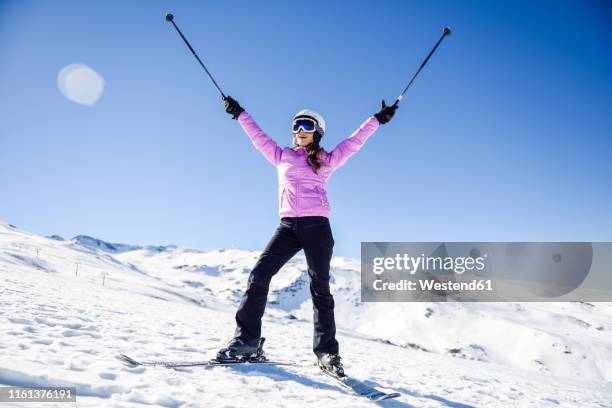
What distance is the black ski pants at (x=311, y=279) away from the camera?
4684mm

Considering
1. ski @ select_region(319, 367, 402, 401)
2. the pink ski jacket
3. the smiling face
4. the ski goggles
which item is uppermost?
the ski goggles

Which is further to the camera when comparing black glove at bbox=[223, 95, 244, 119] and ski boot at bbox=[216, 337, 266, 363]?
black glove at bbox=[223, 95, 244, 119]

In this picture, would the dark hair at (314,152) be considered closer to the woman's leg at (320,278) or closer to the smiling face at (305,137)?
the smiling face at (305,137)

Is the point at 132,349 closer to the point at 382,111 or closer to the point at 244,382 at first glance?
the point at 244,382

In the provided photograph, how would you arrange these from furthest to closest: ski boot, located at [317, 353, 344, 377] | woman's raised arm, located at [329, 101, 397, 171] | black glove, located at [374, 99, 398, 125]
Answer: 1. black glove, located at [374, 99, 398, 125]
2. woman's raised arm, located at [329, 101, 397, 171]
3. ski boot, located at [317, 353, 344, 377]

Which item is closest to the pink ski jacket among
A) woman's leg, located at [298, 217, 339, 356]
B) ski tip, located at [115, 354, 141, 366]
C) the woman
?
the woman

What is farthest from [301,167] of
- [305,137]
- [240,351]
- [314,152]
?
[240,351]

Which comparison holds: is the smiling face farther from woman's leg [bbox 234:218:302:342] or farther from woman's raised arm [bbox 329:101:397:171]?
woman's leg [bbox 234:218:302:342]

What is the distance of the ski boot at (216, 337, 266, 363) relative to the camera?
4461 millimetres

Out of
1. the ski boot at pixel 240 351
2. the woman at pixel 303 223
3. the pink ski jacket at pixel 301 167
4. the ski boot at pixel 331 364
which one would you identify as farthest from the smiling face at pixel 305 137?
the ski boot at pixel 331 364

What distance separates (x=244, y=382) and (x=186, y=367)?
777mm

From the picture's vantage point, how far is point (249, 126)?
17.9ft

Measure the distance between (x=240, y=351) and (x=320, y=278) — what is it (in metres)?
1.31

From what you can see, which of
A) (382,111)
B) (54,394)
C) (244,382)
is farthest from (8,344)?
(382,111)
